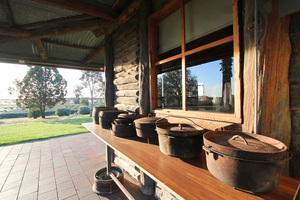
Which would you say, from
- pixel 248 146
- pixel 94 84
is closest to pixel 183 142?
pixel 248 146

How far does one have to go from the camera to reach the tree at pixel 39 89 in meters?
17.6

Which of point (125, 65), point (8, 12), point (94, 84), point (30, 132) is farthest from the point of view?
point (94, 84)

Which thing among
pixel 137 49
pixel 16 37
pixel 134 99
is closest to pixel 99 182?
pixel 134 99

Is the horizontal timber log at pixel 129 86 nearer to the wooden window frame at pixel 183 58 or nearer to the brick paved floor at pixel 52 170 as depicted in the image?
the wooden window frame at pixel 183 58

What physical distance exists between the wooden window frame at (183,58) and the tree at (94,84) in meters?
24.8

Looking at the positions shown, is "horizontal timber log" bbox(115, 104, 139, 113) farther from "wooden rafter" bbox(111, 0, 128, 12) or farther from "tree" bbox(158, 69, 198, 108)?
"wooden rafter" bbox(111, 0, 128, 12)

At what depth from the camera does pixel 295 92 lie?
106cm

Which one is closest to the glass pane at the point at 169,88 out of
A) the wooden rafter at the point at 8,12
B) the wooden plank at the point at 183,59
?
the wooden plank at the point at 183,59

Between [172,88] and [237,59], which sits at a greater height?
[237,59]

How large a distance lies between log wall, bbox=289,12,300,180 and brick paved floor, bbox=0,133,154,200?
6.94ft

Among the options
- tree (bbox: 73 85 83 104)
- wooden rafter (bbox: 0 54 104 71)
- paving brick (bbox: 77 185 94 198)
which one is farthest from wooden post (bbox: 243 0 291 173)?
tree (bbox: 73 85 83 104)

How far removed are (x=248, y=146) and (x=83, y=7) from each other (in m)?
3.45

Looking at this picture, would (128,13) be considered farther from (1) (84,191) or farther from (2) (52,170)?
(2) (52,170)

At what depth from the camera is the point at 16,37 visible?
376cm
